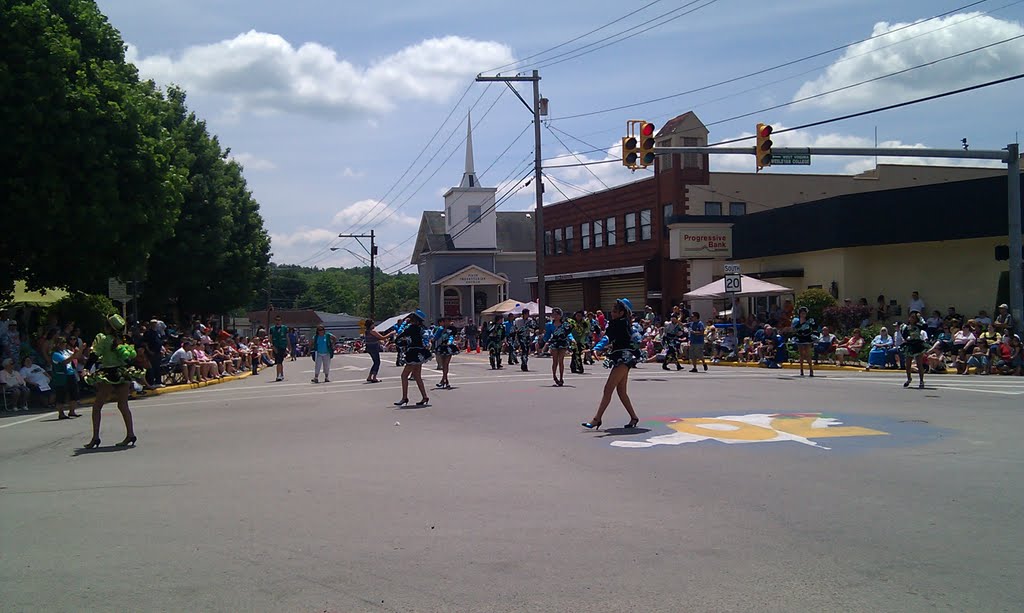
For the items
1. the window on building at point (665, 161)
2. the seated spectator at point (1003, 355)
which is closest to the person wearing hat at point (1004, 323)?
the seated spectator at point (1003, 355)

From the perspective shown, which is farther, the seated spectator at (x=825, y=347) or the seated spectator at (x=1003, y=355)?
the seated spectator at (x=825, y=347)

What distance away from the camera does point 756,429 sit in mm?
12188

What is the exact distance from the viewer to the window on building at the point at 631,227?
48.5m

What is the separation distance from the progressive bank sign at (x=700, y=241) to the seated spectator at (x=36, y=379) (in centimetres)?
2961

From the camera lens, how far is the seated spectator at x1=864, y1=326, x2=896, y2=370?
24.4m

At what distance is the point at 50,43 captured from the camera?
1970 cm

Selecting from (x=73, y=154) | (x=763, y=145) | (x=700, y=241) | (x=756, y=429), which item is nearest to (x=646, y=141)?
(x=763, y=145)

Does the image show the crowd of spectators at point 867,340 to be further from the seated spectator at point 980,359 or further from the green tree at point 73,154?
the green tree at point 73,154

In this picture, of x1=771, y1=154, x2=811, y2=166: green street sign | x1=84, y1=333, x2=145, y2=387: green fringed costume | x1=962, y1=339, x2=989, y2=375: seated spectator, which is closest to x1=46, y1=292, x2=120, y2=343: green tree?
x1=84, y1=333, x2=145, y2=387: green fringed costume

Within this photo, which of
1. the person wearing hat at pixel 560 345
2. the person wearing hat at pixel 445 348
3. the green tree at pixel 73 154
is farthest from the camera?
the person wearing hat at pixel 445 348

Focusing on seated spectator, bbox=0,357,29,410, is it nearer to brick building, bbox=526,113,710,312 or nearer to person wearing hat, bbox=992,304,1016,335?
person wearing hat, bbox=992,304,1016,335

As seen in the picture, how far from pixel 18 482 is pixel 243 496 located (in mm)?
3137

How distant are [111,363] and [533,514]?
24.7 ft

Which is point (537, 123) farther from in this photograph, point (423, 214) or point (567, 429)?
point (423, 214)
